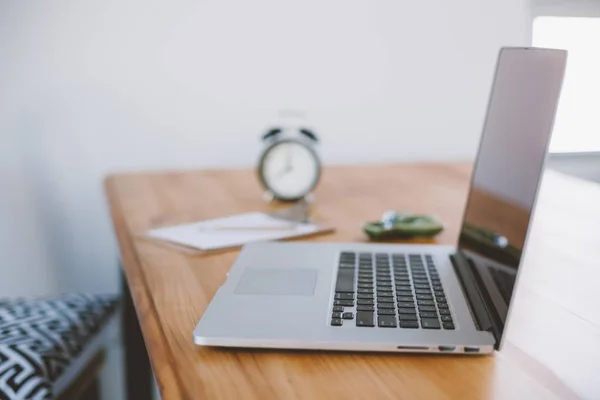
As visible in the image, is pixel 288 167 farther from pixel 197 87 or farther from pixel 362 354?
pixel 362 354

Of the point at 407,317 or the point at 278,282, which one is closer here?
the point at 407,317

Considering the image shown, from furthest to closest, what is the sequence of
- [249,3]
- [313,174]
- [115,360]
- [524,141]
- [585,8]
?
[115,360] < [249,3] < [313,174] < [585,8] < [524,141]

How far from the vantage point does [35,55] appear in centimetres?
158

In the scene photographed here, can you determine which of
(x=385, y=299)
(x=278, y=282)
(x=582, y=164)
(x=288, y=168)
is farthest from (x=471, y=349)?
(x=288, y=168)

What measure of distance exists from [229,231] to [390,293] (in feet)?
1.28

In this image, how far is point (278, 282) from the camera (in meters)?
0.84

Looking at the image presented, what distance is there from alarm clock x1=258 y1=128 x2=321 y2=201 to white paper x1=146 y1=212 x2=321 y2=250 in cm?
16

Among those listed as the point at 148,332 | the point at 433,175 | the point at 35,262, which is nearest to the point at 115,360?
the point at 35,262

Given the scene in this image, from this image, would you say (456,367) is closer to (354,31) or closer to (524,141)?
(524,141)

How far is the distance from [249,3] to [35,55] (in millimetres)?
540

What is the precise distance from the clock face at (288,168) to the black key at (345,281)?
471 mm

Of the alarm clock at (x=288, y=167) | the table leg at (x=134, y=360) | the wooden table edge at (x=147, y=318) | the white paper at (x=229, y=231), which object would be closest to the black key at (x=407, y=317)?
the wooden table edge at (x=147, y=318)

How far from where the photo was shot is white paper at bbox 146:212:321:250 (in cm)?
104

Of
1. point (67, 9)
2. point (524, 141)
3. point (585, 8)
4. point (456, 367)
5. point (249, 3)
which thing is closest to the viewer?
point (456, 367)
